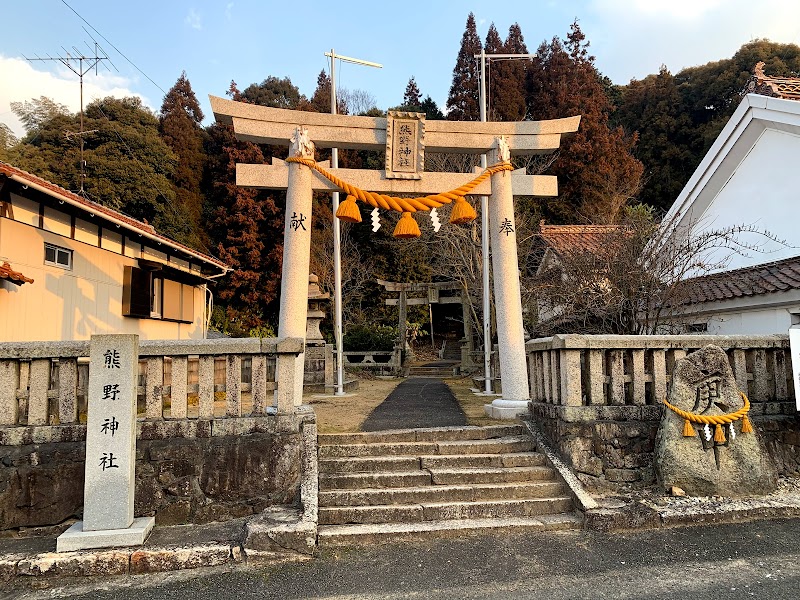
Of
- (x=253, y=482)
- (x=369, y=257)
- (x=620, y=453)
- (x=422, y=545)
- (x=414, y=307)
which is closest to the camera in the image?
(x=422, y=545)

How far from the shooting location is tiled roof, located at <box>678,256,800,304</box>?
804cm

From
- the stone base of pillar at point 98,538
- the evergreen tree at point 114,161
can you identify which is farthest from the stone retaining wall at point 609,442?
the evergreen tree at point 114,161

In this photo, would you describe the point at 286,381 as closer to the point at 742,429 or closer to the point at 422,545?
the point at 422,545

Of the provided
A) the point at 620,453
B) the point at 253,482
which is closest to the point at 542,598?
the point at 620,453

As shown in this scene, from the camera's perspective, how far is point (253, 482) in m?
5.03

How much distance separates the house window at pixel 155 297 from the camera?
36.0 ft

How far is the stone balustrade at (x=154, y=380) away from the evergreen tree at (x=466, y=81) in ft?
76.7

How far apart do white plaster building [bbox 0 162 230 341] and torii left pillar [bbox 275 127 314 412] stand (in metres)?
3.85

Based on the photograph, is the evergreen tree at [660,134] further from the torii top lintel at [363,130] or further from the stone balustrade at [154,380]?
the stone balustrade at [154,380]

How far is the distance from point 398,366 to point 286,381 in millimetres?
13816

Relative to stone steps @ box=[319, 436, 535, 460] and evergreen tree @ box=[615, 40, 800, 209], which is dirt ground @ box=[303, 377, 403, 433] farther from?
evergreen tree @ box=[615, 40, 800, 209]

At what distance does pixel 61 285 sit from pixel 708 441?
34.0 ft

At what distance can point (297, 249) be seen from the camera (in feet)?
24.0

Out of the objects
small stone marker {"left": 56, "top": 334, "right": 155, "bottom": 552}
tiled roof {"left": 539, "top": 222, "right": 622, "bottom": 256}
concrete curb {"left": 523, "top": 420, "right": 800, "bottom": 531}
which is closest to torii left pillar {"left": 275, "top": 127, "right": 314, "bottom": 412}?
small stone marker {"left": 56, "top": 334, "right": 155, "bottom": 552}
